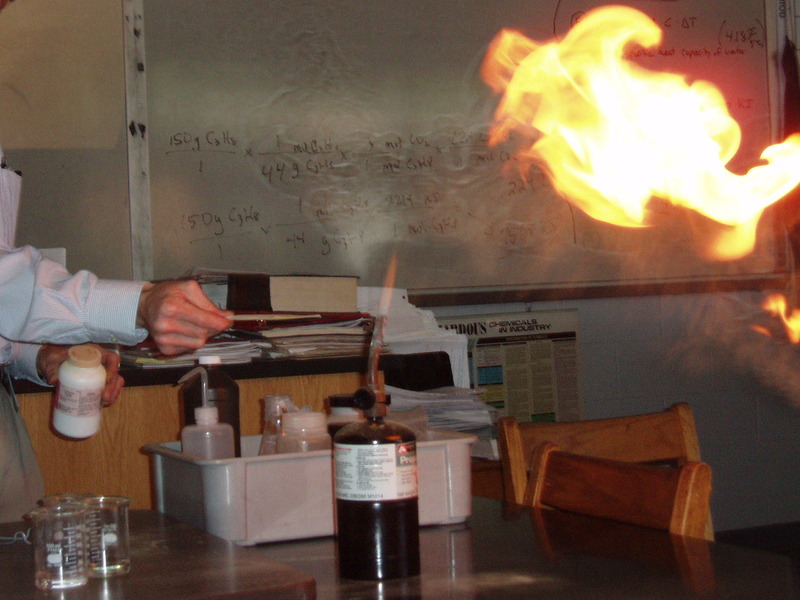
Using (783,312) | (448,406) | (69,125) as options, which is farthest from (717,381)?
(69,125)

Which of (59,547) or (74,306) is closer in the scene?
(59,547)

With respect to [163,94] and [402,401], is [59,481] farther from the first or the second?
[163,94]

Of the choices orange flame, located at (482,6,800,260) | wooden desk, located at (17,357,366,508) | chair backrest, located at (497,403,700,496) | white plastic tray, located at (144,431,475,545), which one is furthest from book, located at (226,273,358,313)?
orange flame, located at (482,6,800,260)

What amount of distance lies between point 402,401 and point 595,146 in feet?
4.07

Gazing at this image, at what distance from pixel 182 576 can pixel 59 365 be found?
76 centimetres

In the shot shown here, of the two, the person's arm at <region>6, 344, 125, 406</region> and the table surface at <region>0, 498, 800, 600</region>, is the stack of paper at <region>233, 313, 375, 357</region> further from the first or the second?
the table surface at <region>0, 498, 800, 600</region>

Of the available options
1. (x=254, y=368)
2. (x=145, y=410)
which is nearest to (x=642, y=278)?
(x=254, y=368)

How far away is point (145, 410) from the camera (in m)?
1.95

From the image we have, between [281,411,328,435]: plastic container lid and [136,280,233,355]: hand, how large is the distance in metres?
0.16

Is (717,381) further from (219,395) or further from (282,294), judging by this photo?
(219,395)

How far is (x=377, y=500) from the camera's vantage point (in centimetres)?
107

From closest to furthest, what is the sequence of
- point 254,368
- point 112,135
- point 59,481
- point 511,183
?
1. point 59,481
2. point 254,368
3. point 112,135
4. point 511,183

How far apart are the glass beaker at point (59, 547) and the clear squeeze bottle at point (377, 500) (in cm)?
30

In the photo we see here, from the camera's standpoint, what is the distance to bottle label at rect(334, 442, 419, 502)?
1.07m
